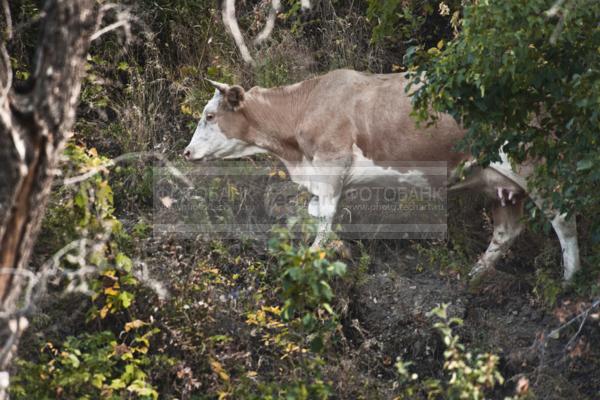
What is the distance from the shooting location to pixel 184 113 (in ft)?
38.1

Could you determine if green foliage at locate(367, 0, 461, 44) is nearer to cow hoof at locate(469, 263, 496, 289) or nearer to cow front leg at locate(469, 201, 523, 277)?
cow front leg at locate(469, 201, 523, 277)

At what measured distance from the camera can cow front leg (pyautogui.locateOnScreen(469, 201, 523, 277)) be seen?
975 centimetres

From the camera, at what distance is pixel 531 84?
273 inches

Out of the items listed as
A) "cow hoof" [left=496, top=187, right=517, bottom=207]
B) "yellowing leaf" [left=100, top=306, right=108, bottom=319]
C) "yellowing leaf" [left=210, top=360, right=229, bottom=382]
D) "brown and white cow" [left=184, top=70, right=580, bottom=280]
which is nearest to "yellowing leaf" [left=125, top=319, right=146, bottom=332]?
"yellowing leaf" [left=100, top=306, right=108, bottom=319]

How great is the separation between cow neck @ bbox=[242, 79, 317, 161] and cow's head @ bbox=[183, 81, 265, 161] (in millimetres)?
91

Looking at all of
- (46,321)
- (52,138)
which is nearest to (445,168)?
(46,321)

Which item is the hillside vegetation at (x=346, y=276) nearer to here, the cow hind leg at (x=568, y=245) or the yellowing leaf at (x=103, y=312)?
the yellowing leaf at (x=103, y=312)

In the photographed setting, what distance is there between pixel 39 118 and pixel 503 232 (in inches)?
228

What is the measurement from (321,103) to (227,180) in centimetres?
144

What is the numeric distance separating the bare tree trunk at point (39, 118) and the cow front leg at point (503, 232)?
540 cm

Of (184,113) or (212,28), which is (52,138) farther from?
(212,28)

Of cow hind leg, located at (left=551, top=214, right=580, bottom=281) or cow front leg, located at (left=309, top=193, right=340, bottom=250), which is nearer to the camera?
cow hind leg, located at (left=551, top=214, right=580, bottom=281)

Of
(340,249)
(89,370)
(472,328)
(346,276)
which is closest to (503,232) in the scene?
(472,328)

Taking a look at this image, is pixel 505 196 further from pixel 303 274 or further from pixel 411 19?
pixel 303 274
